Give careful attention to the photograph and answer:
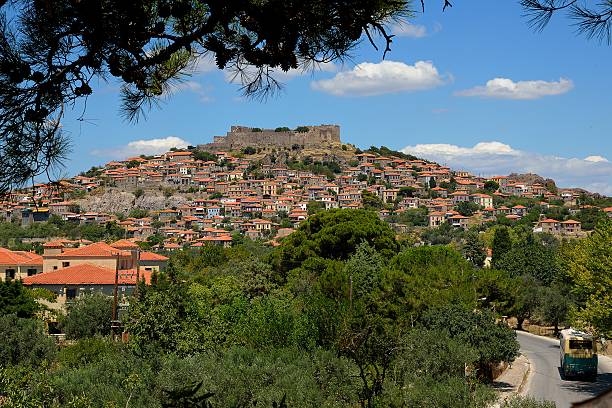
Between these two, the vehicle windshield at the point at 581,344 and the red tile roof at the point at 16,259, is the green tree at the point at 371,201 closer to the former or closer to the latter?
the red tile roof at the point at 16,259

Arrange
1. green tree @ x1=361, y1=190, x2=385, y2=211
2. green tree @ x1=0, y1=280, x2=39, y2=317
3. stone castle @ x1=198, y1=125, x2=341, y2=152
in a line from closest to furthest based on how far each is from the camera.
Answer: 1. green tree @ x1=0, y1=280, x2=39, y2=317
2. green tree @ x1=361, y1=190, x2=385, y2=211
3. stone castle @ x1=198, y1=125, x2=341, y2=152

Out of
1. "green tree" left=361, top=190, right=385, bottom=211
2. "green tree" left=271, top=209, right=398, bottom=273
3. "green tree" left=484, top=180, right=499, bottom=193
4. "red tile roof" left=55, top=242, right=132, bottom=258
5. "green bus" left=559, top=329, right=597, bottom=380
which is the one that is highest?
"green tree" left=484, top=180, right=499, bottom=193

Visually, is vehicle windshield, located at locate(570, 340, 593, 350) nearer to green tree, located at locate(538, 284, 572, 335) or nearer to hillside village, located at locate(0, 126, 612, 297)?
green tree, located at locate(538, 284, 572, 335)

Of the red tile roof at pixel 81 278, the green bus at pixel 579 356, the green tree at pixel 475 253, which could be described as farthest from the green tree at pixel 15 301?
the green tree at pixel 475 253

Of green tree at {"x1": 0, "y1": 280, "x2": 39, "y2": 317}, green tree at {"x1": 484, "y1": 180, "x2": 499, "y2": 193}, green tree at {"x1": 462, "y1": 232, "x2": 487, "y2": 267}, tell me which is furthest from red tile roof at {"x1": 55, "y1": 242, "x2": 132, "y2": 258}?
green tree at {"x1": 484, "y1": 180, "x2": 499, "y2": 193}

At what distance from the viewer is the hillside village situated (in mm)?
107375

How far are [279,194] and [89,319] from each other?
4100 inches

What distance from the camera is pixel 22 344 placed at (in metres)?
21.7

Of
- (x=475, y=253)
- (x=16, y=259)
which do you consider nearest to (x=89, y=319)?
(x=16, y=259)

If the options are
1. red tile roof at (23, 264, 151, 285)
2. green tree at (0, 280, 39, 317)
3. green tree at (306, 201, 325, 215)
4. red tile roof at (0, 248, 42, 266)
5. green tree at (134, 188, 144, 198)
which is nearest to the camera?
green tree at (0, 280, 39, 317)

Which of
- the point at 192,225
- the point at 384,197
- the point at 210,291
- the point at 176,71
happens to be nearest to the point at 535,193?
the point at 384,197

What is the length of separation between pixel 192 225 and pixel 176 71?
111158mm

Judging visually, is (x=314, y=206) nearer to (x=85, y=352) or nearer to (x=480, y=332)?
(x=480, y=332)

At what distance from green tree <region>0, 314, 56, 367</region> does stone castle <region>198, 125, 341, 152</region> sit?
135 metres
